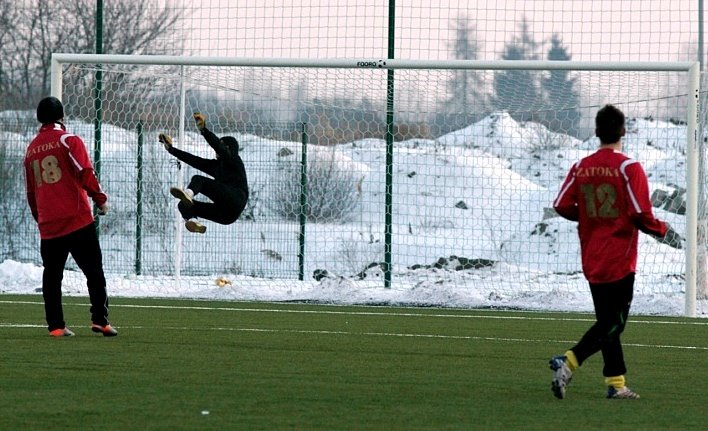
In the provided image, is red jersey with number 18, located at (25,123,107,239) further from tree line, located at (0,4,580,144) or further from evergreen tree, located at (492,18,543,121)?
evergreen tree, located at (492,18,543,121)

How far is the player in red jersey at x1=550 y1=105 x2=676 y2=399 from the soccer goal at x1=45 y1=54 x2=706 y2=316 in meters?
7.94

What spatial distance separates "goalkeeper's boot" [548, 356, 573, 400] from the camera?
7375 millimetres

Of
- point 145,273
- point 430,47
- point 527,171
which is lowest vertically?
point 145,273

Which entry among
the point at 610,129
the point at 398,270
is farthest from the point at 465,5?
the point at 610,129

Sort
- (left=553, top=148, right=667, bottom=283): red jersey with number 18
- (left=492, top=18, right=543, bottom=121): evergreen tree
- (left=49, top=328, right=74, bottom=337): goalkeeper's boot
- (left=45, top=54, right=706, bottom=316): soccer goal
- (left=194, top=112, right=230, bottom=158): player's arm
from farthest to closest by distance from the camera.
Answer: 1. (left=492, top=18, right=543, bottom=121): evergreen tree
2. (left=45, top=54, right=706, bottom=316): soccer goal
3. (left=194, top=112, right=230, bottom=158): player's arm
4. (left=49, top=328, right=74, bottom=337): goalkeeper's boot
5. (left=553, top=148, right=667, bottom=283): red jersey with number 18

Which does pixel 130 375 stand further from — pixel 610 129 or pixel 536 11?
pixel 536 11

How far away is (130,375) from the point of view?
8273 millimetres

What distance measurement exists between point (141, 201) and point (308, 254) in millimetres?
2676

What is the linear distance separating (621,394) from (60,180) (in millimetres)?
5012

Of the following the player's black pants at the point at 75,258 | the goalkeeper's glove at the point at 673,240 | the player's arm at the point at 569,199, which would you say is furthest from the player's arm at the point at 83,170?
the goalkeeper's glove at the point at 673,240

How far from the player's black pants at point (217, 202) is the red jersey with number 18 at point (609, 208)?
245 inches

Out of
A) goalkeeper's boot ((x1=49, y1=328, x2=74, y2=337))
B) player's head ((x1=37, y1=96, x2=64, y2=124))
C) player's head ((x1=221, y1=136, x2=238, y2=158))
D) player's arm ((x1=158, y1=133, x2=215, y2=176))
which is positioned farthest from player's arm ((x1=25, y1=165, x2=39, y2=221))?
player's head ((x1=221, y1=136, x2=238, y2=158))

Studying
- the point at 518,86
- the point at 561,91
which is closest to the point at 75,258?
the point at 561,91

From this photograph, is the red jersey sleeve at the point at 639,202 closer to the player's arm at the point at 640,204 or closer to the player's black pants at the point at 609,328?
the player's arm at the point at 640,204
